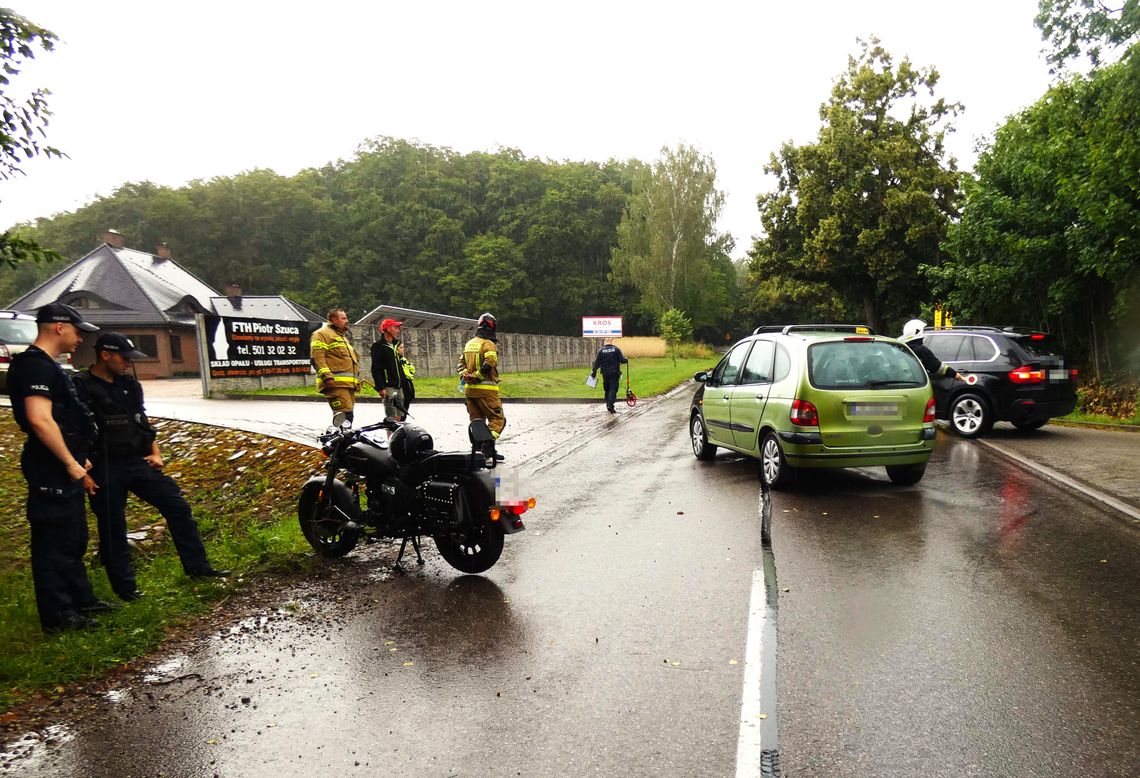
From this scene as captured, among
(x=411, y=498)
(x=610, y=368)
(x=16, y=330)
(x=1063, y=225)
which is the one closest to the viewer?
(x=411, y=498)

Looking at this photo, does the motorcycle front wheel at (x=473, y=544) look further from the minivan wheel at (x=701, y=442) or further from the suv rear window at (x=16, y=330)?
the suv rear window at (x=16, y=330)

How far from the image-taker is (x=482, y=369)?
9.37 meters

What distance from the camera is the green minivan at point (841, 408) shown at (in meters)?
7.89

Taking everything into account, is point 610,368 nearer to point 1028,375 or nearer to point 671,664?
point 1028,375

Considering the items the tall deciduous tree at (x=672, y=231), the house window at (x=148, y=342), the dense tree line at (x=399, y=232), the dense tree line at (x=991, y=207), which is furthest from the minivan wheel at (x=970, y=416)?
the dense tree line at (x=399, y=232)

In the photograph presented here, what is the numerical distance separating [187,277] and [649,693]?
52827 millimetres

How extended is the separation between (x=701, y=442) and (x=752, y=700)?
741cm

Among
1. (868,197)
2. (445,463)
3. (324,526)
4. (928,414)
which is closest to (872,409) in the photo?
(928,414)

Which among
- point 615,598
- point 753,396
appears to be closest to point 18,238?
point 615,598

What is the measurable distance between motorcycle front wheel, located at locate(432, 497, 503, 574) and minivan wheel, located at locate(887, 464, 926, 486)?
498cm

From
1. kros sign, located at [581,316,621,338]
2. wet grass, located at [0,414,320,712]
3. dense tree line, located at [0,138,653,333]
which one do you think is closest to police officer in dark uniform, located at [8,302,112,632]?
wet grass, located at [0,414,320,712]

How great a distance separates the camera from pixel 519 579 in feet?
18.2

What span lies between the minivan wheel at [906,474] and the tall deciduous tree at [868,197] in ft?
87.3

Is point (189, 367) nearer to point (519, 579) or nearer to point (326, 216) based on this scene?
point (326, 216)
